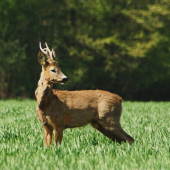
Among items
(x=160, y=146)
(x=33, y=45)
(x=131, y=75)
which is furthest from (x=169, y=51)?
(x=160, y=146)

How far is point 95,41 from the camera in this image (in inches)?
1112

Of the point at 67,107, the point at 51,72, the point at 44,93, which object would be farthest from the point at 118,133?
the point at 51,72

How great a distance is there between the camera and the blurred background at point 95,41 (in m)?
27.2

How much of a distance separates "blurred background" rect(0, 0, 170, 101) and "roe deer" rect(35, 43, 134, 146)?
2012 centimetres

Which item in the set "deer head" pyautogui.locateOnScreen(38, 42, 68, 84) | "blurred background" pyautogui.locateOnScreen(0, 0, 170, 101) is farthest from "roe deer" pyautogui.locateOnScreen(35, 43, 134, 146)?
"blurred background" pyautogui.locateOnScreen(0, 0, 170, 101)

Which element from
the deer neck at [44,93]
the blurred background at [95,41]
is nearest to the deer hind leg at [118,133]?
the deer neck at [44,93]

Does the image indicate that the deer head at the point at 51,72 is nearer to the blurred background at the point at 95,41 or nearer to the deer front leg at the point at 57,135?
the deer front leg at the point at 57,135

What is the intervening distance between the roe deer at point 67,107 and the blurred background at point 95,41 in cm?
2012

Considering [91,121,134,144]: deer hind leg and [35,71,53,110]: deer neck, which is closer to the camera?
[35,71,53,110]: deer neck

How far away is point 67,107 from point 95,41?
2174 centimetres

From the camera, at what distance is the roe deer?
6.49 meters

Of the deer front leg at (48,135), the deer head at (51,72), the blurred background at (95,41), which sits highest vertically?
the blurred background at (95,41)

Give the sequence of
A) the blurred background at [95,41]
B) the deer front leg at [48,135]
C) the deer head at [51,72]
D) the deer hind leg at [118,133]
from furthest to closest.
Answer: the blurred background at [95,41], the deer hind leg at [118,133], the deer front leg at [48,135], the deer head at [51,72]

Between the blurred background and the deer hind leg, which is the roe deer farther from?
the blurred background
